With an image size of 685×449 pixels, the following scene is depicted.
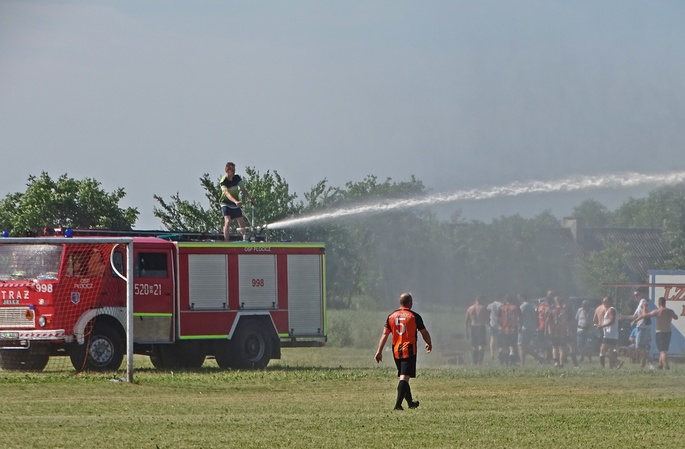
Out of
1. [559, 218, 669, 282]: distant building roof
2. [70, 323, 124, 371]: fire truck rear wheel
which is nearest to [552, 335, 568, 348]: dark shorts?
[559, 218, 669, 282]: distant building roof

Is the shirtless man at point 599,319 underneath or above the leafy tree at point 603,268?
underneath

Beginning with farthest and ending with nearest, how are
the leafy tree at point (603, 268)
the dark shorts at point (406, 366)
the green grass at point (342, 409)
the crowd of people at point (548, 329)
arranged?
the leafy tree at point (603, 268)
the crowd of people at point (548, 329)
the dark shorts at point (406, 366)
the green grass at point (342, 409)

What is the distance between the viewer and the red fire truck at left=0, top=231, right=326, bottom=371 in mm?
24984

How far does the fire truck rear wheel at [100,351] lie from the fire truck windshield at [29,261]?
1.38 metres

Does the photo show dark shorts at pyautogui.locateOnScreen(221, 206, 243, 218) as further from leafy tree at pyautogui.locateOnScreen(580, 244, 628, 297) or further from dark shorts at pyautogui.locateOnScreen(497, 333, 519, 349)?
leafy tree at pyautogui.locateOnScreen(580, 244, 628, 297)

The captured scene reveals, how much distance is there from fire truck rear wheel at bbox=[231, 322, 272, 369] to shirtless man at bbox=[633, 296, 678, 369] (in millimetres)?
8089

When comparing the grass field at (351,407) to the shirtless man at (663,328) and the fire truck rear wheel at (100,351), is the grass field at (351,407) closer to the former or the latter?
the shirtless man at (663,328)

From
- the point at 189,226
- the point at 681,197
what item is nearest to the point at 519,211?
the point at 681,197

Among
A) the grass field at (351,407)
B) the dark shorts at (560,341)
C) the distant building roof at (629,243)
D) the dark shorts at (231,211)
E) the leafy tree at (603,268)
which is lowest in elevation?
the grass field at (351,407)

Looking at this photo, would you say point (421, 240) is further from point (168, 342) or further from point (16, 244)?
point (16, 244)

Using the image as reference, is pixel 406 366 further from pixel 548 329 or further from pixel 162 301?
pixel 548 329

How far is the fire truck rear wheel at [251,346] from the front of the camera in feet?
89.6

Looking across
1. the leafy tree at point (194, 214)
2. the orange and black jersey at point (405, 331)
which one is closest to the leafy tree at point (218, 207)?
the leafy tree at point (194, 214)

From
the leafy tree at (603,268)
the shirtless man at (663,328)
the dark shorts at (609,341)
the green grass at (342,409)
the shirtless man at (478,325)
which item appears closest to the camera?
the green grass at (342,409)
